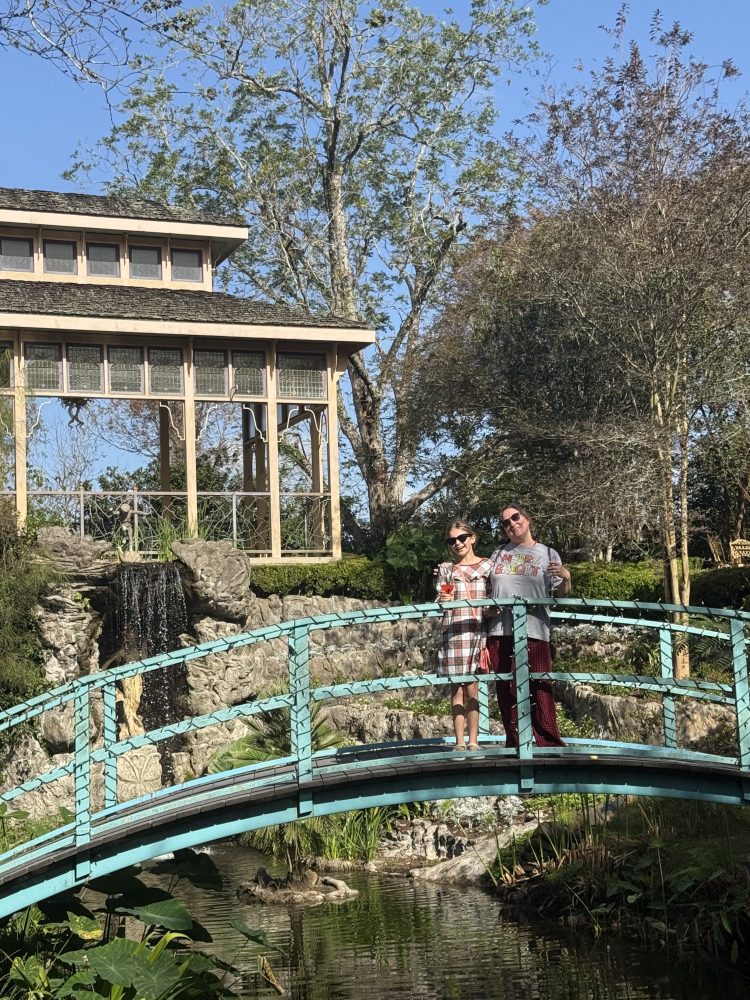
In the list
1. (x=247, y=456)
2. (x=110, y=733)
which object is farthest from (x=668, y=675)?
(x=247, y=456)

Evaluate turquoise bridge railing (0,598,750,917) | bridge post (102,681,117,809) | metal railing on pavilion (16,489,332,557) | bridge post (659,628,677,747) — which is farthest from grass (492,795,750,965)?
metal railing on pavilion (16,489,332,557)

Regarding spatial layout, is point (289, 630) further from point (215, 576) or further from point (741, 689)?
point (215, 576)

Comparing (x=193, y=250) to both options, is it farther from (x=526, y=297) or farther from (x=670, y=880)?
(x=670, y=880)

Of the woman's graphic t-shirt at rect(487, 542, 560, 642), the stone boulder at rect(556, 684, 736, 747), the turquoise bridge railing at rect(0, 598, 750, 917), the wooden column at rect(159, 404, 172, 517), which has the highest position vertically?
the wooden column at rect(159, 404, 172, 517)

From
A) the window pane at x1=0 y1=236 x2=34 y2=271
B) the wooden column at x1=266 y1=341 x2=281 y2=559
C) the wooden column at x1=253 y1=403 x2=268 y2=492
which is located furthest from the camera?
the wooden column at x1=253 y1=403 x2=268 y2=492

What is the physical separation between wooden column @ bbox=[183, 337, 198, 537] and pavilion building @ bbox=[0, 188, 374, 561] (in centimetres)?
2

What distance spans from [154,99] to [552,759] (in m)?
25.1

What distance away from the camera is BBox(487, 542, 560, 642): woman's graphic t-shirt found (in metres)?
8.41

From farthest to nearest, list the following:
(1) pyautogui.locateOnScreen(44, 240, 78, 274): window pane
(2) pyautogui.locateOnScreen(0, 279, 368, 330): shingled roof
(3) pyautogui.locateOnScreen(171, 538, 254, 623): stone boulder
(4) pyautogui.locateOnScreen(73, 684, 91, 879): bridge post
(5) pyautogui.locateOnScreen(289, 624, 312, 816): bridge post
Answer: (1) pyautogui.locateOnScreen(44, 240, 78, 274): window pane, (2) pyautogui.locateOnScreen(0, 279, 368, 330): shingled roof, (3) pyautogui.locateOnScreen(171, 538, 254, 623): stone boulder, (5) pyautogui.locateOnScreen(289, 624, 312, 816): bridge post, (4) pyautogui.locateOnScreen(73, 684, 91, 879): bridge post

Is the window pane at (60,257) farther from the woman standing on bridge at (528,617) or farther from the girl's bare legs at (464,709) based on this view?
the girl's bare legs at (464,709)

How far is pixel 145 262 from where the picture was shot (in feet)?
77.3

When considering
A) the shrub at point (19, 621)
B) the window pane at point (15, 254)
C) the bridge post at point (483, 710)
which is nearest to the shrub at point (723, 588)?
the bridge post at point (483, 710)

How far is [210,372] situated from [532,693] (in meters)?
14.0

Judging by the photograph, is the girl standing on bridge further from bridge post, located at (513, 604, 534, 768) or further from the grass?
the grass
